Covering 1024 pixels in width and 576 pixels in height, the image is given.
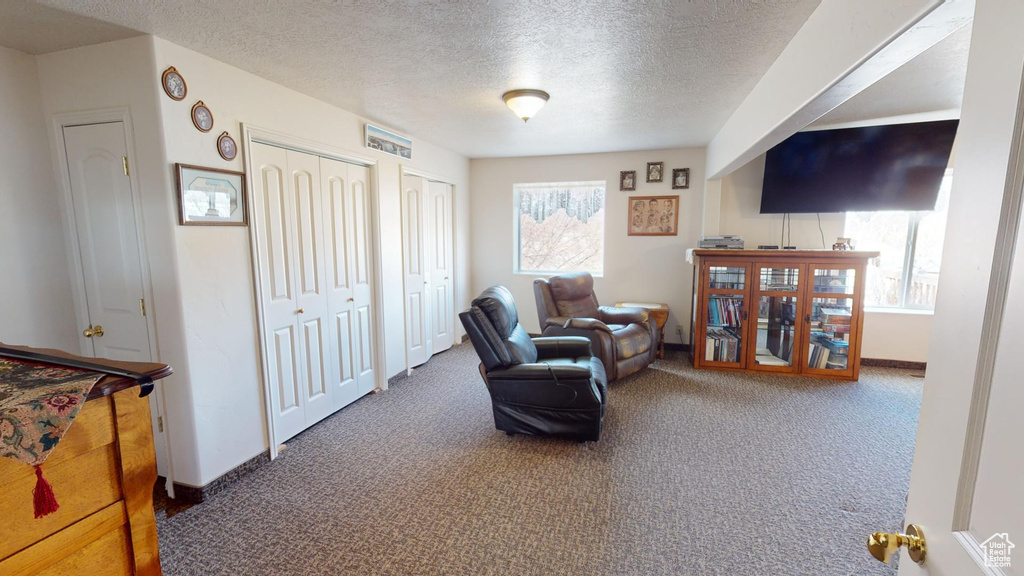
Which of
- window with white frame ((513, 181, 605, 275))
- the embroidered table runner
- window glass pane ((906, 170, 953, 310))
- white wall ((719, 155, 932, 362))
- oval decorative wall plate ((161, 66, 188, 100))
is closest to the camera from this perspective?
the embroidered table runner

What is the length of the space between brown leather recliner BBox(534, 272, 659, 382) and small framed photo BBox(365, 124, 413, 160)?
1.81 m

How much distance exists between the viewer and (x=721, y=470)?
244 centimetres

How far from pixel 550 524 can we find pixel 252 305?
6.83ft

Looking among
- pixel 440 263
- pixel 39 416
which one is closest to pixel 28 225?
pixel 39 416

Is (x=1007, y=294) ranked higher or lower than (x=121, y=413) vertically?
higher

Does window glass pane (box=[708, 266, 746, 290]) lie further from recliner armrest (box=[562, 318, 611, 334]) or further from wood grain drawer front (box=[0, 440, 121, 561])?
wood grain drawer front (box=[0, 440, 121, 561])

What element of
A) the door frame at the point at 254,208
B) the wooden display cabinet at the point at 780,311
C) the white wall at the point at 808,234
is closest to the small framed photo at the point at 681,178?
the white wall at the point at 808,234

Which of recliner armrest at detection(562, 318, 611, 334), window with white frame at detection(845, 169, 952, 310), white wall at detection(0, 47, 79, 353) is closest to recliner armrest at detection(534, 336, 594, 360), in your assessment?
recliner armrest at detection(562, 318, 611, 334)

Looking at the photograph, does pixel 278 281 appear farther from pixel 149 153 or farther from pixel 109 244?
pixel 149 153

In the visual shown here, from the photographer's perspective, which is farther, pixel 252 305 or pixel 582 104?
pixel 582 104

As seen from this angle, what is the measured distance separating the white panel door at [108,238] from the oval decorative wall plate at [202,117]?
330 mm

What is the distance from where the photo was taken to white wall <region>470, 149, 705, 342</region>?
4.69 meters

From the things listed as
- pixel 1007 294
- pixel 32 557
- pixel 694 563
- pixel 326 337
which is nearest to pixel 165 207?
pixel 326 337

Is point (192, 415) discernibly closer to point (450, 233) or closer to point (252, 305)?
point (252, 305)
